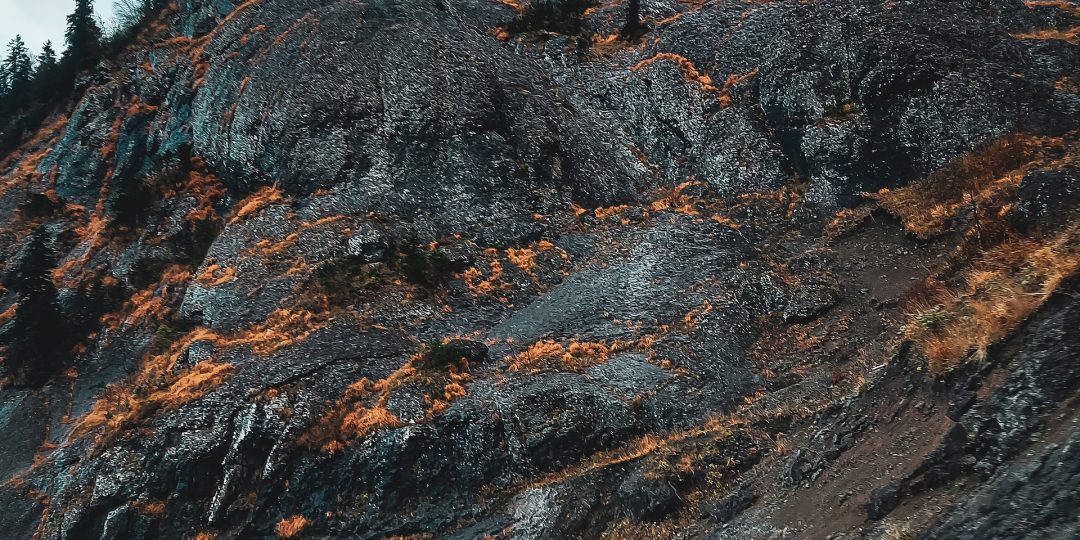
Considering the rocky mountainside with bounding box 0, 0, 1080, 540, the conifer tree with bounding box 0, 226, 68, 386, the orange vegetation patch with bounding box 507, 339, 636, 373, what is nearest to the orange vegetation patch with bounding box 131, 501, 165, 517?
the rocky mountainside with bounding box 0, 0, 1080, 540

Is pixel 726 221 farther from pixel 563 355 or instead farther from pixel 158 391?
pixel 158 391

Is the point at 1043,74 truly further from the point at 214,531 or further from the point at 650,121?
the point at 214,531

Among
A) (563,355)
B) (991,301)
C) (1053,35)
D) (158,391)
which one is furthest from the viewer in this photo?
(1053,35)

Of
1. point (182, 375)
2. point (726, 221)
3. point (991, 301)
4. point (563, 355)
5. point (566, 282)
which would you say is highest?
point (182, 375)

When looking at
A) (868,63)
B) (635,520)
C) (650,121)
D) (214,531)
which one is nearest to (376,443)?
(214,531)

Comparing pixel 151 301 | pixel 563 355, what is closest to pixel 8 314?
pixel 151 301

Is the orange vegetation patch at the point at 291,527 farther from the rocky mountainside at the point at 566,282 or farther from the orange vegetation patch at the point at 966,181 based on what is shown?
the orange vegetation patch at the point at 966,181
